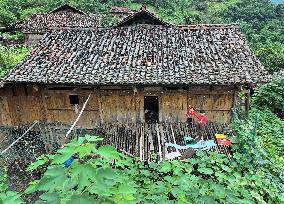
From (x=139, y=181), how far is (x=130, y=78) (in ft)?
13.8

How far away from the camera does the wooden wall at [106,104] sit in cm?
1152

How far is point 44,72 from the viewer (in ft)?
36.8

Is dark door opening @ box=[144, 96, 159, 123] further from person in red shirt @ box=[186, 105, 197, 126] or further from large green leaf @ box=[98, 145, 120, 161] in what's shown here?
large green leaf @ box=[98, 145, 120, 161]

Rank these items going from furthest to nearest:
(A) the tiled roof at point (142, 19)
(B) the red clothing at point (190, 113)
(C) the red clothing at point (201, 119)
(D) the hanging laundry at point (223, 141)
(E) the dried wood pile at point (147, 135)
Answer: (A) the tiled roof at point (142, 19)
(B) the red clothing at point (190, 113)
(C) the red clothing at point (201, 119)
(E) the dried wood pile at point (147, 135)
(D) the hanging laundry at point (223, 141)

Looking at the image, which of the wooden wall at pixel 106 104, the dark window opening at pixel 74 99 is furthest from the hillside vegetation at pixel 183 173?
the dark window opening at pixel 74 99

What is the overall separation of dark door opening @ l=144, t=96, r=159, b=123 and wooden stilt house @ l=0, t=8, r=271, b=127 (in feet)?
0.17

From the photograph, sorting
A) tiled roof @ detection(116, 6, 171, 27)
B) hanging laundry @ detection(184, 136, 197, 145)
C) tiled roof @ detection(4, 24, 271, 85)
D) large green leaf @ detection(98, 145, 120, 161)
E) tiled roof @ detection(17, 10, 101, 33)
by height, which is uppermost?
tiled roof @ detection(17, 10, 101, 33)

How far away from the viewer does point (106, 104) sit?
11.8 m

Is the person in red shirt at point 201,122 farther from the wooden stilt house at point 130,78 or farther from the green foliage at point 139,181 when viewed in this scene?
the green foliage at point 139,181

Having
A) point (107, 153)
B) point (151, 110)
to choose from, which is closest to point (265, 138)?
point (151, 110)

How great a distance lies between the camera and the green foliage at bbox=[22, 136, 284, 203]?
2.97 metres

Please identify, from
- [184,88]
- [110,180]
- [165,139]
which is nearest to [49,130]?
[165,139]

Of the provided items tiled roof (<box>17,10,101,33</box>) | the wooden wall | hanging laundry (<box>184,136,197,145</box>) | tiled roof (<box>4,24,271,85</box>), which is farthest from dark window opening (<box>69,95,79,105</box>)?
tiled roof (<box>17,10,101,33</box>)

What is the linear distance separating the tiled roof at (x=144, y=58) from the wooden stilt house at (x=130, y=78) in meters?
0.03
